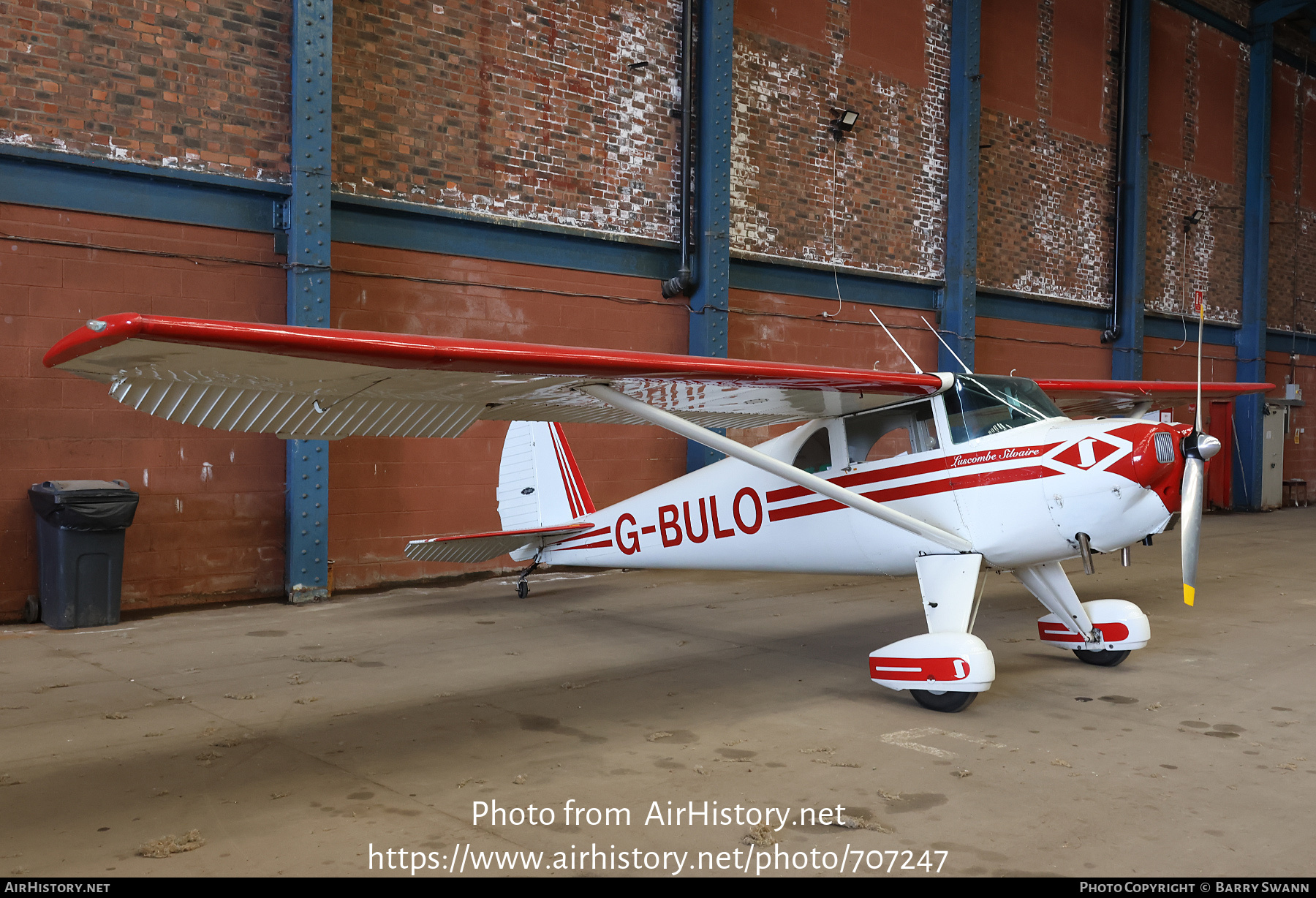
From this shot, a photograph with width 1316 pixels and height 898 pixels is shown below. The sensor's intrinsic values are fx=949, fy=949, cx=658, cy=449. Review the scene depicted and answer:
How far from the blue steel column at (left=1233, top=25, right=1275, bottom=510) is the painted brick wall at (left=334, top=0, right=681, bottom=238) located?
1505 cm

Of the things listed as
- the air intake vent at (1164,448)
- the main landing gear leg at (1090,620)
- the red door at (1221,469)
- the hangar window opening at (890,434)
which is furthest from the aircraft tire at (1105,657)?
the red door at (1221,469)

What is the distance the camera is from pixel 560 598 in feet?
29.6

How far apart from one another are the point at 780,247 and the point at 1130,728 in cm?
852

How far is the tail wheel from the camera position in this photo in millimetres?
5152

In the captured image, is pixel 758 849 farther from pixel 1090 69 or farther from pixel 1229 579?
pixel 1090 69

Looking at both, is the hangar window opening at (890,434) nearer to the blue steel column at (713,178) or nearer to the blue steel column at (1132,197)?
the blue steel column at (713,178)

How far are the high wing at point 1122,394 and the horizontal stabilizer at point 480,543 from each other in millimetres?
4011

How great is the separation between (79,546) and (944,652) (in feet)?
21.0

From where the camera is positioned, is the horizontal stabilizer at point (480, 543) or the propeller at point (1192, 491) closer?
the propeller at point (1192, 491)

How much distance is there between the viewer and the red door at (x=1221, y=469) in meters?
19.1

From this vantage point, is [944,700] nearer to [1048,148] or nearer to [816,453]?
[816,453]

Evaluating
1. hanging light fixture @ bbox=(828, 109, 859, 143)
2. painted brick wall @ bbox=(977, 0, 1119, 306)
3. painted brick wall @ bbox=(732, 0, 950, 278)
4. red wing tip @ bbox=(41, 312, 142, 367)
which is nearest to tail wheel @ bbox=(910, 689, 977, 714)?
red wing tip @ bbox=(41, 312, 142, 367)

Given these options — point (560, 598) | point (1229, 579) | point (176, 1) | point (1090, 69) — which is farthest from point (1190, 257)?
point (176, 1)

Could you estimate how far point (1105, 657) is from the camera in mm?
6270
